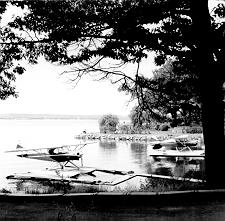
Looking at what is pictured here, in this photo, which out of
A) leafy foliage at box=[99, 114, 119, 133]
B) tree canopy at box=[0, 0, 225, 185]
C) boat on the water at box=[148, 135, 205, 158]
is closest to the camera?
tree canopy at box=[0, 0, 225, 185]

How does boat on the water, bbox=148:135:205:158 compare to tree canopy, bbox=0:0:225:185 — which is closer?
tree canopy, bbox=0:0:225:185

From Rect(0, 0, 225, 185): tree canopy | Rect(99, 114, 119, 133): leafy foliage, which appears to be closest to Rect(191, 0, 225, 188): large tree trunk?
Rect(0, 0, 225, 185): tree canopy

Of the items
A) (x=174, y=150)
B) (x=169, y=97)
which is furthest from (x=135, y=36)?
(x=174, y=150)

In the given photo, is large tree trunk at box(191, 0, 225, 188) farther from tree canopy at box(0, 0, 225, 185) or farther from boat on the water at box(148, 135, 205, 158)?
boat on the water at box(148, 135, 205, 158)

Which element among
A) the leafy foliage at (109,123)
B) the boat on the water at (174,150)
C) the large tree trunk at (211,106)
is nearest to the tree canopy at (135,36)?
the large tree trunk at (211,106)

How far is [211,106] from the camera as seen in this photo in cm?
937

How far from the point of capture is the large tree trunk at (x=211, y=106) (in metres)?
9.15

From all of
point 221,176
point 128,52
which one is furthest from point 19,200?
point 221,176

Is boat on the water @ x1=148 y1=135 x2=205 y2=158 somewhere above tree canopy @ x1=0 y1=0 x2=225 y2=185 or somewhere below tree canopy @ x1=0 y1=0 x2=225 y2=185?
below

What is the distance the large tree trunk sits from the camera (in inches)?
360

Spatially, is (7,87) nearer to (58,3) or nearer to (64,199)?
(58,3)

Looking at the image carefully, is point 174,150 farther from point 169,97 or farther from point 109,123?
point 109,123

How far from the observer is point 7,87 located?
1061 cm

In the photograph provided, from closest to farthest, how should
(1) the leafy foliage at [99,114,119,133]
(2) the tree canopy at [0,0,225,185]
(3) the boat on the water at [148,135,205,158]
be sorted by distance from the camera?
(2) the tree canopy at [0,0,225,185] → (3) the boat on the water at [148,135,205,158] → (1) the leafy foliage at [99,114,119,133]
